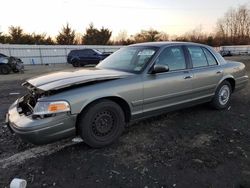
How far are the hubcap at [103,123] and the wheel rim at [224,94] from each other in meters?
3.05

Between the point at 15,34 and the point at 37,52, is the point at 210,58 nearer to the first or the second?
the point at 37,52

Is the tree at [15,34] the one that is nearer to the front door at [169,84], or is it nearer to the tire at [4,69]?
the tire at [4,69]

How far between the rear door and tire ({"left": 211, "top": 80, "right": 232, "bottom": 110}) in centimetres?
22

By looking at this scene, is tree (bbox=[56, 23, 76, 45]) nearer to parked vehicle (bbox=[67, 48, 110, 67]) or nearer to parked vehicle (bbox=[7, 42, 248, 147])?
parked vehicle (bbox=[67, 48, 110, 67])

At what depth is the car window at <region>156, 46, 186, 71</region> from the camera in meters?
4.84

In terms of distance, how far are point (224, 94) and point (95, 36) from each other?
46865mm

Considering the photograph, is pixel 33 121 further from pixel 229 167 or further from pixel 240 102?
pixel 240 102

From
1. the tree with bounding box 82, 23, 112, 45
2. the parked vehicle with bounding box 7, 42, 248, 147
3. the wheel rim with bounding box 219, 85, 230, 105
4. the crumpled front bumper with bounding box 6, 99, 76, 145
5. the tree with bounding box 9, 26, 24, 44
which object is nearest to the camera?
the crumpled front bumper with bounding box 6, 99, 76, 145

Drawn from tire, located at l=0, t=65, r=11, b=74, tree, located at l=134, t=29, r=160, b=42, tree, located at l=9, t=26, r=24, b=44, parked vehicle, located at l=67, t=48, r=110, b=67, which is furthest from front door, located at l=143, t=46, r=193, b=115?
tree, located at l=134, t=29, r=160, b=42

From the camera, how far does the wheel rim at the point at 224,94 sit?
19.9 ft

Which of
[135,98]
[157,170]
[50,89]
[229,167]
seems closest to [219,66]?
[135,98]

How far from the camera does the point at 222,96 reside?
6.10m

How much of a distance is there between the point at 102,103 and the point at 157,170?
1.24m

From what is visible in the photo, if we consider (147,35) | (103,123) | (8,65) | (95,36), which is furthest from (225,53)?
(103,123)
